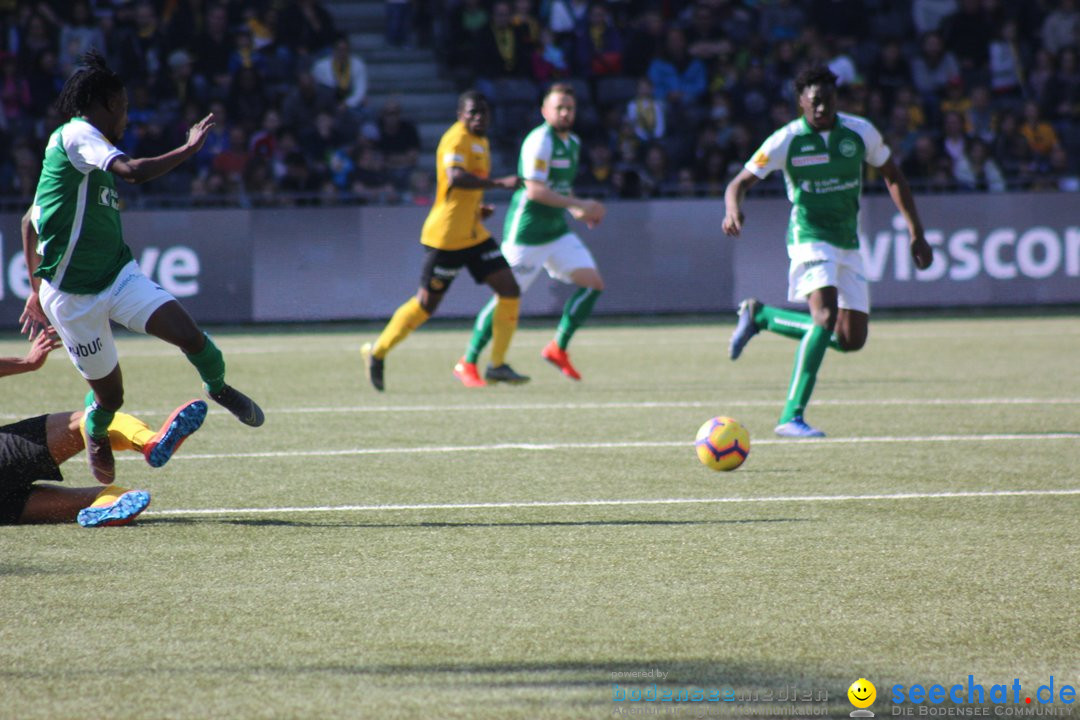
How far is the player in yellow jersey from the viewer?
446 inches

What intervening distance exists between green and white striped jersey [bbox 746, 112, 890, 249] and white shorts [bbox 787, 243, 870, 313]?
0.21ft

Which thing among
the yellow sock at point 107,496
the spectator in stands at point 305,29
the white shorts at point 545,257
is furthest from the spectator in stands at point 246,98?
the yellow sock at point 107,496

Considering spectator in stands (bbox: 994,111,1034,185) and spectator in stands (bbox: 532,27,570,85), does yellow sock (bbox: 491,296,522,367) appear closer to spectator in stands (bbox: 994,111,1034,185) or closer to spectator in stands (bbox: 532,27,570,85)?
spectator in stands (bbox: 532,27,570,85)

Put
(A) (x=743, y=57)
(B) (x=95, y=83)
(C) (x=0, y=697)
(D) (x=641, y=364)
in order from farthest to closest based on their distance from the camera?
1. (A) (x=743, y=57)
2. (D) (x=641, y=364)
3. (B) (x=95, y=83)
4. (C) (x=0, y=697)

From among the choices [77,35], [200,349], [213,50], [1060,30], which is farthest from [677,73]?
[200,349]

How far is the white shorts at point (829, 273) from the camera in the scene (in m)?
9.13

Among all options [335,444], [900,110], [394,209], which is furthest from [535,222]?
[900,110]

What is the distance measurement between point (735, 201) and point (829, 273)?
0.76m

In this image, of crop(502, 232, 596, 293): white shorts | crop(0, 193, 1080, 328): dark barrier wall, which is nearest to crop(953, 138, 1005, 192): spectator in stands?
crop(0, 193, 1080, 328): dark barrier wall

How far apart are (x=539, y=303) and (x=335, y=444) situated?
380 inches

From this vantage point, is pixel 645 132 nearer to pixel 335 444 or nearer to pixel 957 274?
pixel 957 274

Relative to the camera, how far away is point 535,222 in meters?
12.3

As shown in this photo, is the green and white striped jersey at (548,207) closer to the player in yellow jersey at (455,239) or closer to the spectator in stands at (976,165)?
the player in yellow jersey at (455,239)

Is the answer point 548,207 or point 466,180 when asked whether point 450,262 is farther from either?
point 548,207
